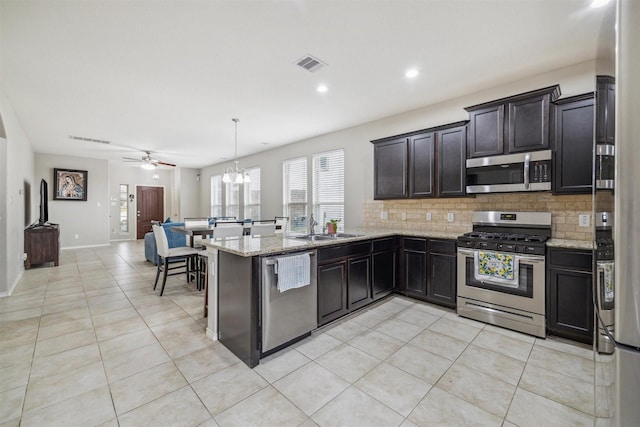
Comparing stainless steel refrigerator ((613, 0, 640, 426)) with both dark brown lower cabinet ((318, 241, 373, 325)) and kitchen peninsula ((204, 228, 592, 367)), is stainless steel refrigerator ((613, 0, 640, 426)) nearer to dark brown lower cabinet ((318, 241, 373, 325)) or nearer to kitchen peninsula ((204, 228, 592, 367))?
kitchen peninsula ((204, 228, 592, 367))

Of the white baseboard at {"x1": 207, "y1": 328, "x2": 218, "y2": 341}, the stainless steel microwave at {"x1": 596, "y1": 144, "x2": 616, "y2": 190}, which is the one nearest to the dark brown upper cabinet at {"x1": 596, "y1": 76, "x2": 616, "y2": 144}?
the stainless steel microwave at {"x1": 596, "y1": 144, "x2": 616, "y2": 190}

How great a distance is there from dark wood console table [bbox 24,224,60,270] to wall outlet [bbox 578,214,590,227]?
28.6ft

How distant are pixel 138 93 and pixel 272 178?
3645mm

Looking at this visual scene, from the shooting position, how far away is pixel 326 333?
9.26 feet

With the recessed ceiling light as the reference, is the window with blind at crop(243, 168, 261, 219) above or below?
below

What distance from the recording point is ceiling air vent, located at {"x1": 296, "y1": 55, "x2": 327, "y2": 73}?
9.16 ft

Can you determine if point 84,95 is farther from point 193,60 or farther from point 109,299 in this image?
point 109,299

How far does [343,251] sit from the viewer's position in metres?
3.00

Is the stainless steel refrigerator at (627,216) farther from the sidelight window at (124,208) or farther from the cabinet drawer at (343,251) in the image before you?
the sidelight window at (124,208)

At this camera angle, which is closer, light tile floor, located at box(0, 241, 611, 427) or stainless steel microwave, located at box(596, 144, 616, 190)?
stainless steel microwave, located at box(596, 144, 616, 190)

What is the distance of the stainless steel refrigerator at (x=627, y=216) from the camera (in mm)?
640

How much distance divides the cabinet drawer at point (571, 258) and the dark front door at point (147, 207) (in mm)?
11830

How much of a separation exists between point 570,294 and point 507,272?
508 millimetres

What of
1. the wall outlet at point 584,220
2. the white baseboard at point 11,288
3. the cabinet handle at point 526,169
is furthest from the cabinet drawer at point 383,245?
the white baseboard at point 11,288
